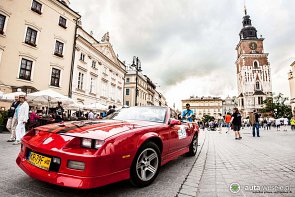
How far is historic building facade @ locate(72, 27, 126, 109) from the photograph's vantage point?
21.8 metres

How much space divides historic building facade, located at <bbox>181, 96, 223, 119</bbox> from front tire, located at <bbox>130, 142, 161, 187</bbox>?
390 feet

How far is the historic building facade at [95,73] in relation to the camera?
857 inches

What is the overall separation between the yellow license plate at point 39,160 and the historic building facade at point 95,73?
1554 centimetres

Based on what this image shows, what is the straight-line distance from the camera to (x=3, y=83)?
1404 centimetres

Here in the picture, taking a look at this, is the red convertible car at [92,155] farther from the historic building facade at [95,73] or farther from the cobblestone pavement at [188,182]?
the historic building facade at [95,73]

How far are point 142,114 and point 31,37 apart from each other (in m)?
17.9

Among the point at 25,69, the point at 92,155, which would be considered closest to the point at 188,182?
the point at 92,155

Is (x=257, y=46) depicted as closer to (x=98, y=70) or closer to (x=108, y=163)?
(x=98, y=70)

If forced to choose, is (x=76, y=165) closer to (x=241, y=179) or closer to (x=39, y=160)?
(x=39, y=160)

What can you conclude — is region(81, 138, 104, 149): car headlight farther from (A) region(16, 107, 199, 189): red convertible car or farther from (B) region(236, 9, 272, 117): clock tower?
(B) region(236, 9, 272, 117): clock tower

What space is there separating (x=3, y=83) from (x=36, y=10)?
25.8 feet

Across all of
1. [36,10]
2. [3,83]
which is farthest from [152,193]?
[36,10]

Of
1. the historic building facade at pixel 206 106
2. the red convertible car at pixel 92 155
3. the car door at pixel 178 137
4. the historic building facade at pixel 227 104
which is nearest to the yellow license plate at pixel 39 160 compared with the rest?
the red convertible car at pixel 92 155

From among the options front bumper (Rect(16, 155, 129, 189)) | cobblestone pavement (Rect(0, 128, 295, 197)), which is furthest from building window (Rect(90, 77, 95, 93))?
front bumper (Rect(16, 155, 129, 189))
